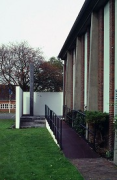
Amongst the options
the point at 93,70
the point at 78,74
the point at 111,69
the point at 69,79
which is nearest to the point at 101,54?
the point at 93,70

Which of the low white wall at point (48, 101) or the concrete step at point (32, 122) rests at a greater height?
the low white wall at point (48, 101)

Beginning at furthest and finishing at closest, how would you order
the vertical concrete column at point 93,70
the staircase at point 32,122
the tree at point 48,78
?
1. the tree at point 48,78
2. the staircase at point 32,122
3. the vertical concrete column at point 93,70

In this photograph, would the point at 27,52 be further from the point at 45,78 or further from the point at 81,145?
the point at 81,145

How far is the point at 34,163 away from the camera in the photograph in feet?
25.4

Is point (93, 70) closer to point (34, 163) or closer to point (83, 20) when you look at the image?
point (83, 20)

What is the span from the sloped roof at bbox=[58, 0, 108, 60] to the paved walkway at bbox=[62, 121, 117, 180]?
5016mm

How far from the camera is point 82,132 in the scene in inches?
501

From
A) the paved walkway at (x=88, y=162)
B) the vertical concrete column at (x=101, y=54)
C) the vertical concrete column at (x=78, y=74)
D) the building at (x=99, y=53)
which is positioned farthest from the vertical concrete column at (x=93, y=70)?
the vertical concrete column at (x=78, y=74)

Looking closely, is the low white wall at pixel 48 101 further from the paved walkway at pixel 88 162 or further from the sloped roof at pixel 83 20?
the paved walkway at pixel 88 162

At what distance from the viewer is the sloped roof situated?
10.5 m

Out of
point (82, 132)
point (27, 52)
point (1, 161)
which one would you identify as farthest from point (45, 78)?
point (1, 161)

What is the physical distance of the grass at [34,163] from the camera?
6.52 m

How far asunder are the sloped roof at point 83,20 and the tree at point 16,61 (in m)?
14.7

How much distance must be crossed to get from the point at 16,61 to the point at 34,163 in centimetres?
A: 2589
